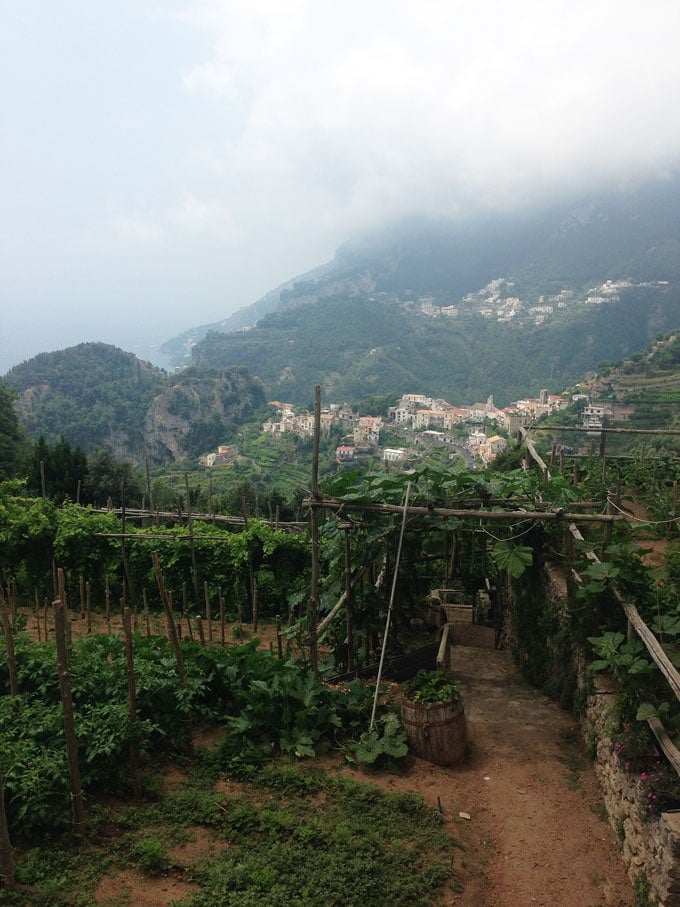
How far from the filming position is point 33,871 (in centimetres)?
309

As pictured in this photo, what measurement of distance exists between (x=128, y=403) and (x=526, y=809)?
81.5 metres

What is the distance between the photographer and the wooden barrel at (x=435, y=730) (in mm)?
4523

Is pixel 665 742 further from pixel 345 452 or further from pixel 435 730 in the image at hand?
pixel 345 452

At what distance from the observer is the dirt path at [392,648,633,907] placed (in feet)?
11.2

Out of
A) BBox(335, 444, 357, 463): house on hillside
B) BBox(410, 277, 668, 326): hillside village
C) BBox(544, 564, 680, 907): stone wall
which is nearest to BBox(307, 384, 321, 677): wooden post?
BBox(544, 564, 680, 907): stone wall

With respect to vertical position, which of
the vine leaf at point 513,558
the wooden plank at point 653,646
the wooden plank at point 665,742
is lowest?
the wooden plank at point 665,742

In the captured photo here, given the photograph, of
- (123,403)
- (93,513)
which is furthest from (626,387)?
(123,403)

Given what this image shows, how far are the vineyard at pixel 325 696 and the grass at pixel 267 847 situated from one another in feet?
0.04

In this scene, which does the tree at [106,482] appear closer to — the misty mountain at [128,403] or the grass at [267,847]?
the grass at [267,847]

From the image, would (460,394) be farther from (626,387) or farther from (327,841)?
(327,841)

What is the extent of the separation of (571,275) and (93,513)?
449ft

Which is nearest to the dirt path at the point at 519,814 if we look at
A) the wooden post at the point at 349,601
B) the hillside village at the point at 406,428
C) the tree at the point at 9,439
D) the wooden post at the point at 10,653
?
the wooden post at the point at 349,601

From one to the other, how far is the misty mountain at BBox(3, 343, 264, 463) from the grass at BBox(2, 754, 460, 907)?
70.2 m

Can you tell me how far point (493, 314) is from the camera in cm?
11612
